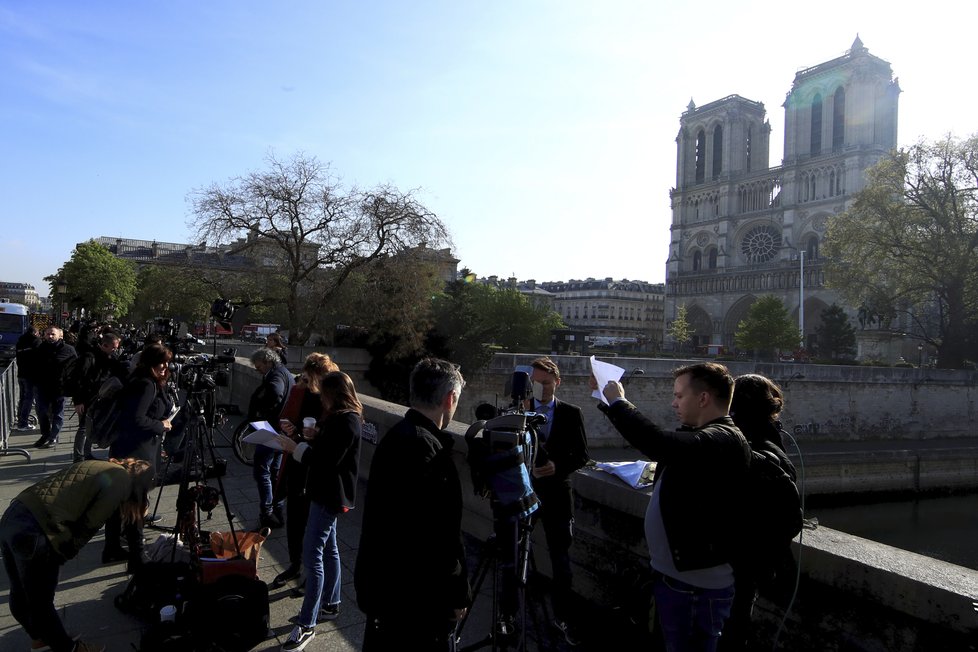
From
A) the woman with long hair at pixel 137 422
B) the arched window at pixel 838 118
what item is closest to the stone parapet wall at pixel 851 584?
the woman with long hair at pixel 137 422

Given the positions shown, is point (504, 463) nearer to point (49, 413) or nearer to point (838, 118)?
point (49, 413)

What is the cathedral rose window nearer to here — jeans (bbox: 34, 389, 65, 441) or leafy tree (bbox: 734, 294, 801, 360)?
leafy tree (bbox: 734, 294, 801, 360)

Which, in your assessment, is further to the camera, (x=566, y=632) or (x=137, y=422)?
(x=137, y=422)

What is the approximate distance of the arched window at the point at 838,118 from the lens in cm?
7844

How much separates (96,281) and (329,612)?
5487 cm

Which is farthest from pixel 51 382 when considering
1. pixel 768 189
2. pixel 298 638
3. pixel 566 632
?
pixel 768 189

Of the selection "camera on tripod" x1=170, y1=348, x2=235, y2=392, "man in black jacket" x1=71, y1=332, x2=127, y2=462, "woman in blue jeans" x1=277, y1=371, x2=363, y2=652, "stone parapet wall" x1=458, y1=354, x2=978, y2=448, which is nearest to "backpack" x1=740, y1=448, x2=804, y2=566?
"woman in blue jeans" x1=277, y1=371, x2=363, y2=652

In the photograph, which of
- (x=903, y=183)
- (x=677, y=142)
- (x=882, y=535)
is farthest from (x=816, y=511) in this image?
(x=677, y=142)

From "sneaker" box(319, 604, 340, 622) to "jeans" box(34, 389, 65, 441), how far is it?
828cm

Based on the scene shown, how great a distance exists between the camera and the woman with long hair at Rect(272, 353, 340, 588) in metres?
4.84

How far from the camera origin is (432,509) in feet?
8.39

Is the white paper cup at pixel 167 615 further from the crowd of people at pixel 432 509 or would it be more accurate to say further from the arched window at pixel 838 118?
the arched window at pixel 838 118

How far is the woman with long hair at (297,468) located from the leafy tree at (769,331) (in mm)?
62114

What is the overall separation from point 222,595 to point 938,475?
33167mm
